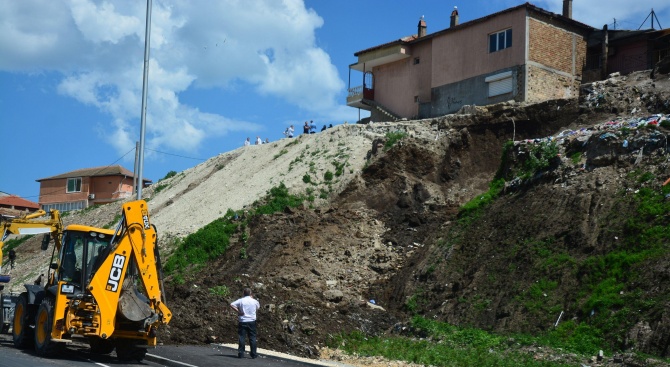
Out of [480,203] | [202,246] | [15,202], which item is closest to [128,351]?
[480,203]

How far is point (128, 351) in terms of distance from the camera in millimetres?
17891

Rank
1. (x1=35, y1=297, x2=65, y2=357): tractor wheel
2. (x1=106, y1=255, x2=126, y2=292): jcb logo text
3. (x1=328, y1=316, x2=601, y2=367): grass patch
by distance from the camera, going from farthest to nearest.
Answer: (x1=328, y1=316, x2=601, y2=367): grass patch
(x1=35, y1=297, x2=65, y2=357): tractor wheel
(x1=106, y1=255, x2=126, y2=292): jcb logo text

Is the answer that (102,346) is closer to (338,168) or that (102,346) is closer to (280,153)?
(338,168)

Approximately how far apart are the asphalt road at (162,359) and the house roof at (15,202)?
6472 cm

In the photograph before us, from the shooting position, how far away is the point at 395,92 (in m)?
47.1

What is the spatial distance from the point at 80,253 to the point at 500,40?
26.3 metres

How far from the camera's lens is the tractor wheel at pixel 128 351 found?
58.3 feet

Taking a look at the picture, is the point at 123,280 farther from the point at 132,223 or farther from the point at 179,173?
the point at 179,173

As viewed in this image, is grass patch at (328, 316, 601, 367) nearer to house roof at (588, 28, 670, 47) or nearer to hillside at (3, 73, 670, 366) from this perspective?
hillside at (3, 73, 670, 366)

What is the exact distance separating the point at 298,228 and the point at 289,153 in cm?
1102

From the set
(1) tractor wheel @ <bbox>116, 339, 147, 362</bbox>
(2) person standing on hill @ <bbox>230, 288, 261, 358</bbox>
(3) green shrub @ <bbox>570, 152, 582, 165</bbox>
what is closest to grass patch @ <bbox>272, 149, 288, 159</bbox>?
(3) green shrub @ <bbox>570, 152, 582, 165</bbox>

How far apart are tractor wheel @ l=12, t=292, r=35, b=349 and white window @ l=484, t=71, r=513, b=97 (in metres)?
25.0

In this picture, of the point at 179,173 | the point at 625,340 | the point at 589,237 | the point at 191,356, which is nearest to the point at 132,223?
the point at 191,356

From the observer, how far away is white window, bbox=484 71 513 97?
38.5 m
